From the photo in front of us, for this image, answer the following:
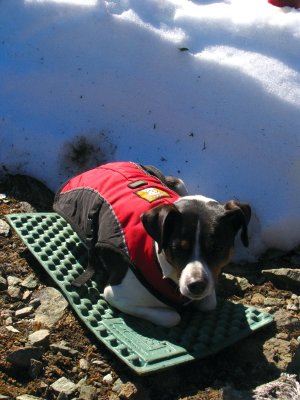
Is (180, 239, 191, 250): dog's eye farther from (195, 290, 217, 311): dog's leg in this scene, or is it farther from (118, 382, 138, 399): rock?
(118, 382, 138, 399): rock

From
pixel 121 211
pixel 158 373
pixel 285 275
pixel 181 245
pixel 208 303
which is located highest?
pixel 181 245

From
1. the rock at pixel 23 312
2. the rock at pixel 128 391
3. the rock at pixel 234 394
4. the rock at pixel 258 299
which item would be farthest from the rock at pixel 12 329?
the rock at pixel 258 299

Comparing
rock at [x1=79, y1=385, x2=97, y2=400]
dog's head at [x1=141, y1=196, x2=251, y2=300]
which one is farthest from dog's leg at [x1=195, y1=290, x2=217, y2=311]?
rock at [x1=79, y1=385, x2=97, y2=400]

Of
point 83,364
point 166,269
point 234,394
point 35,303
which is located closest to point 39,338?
point 83,364

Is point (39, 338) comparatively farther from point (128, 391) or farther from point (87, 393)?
point (128, 391)

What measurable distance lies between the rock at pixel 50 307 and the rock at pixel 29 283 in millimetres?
80

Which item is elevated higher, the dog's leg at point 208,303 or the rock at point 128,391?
the dog's leg at point 208,303

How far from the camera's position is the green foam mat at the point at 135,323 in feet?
11.3

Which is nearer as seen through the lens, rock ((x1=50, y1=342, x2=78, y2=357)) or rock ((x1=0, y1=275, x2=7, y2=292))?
rock ((x1=50, y1=342, x2=78, y2=357))

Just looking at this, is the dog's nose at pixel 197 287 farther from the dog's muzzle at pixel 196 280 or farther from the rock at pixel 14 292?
the rock at pixel 14 292

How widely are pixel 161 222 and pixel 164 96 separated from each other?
210 cm

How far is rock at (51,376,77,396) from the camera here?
3248 mm

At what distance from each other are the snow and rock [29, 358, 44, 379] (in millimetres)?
1814

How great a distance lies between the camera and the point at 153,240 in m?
3.80
